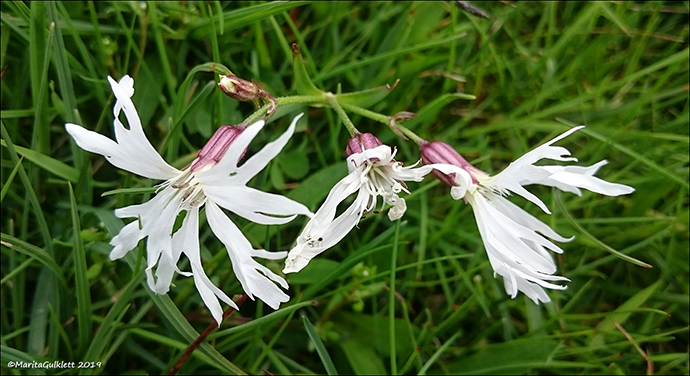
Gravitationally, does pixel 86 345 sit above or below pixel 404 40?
below

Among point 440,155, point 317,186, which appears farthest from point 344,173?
point 440,155

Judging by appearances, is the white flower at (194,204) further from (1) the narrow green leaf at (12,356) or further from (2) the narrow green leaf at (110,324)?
(1) the narrow green leaf at (12,356)

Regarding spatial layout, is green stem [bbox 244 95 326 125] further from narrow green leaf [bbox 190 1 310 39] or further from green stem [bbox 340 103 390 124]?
narrow green leaf [bbox 190 1 310 39]

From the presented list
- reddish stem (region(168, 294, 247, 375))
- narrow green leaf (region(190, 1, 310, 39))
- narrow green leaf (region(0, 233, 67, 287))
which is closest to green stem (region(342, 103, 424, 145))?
narrow green leaf (region(190, 1, 310, 39))

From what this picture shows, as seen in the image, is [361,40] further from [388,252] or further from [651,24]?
[651,24]

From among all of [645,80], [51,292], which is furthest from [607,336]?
[51,292]

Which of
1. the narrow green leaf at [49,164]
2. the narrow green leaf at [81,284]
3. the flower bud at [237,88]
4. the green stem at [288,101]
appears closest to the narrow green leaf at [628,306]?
the green stem at [288,101]

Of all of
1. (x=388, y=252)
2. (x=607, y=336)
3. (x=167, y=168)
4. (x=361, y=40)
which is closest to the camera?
(x=167, y=168)
